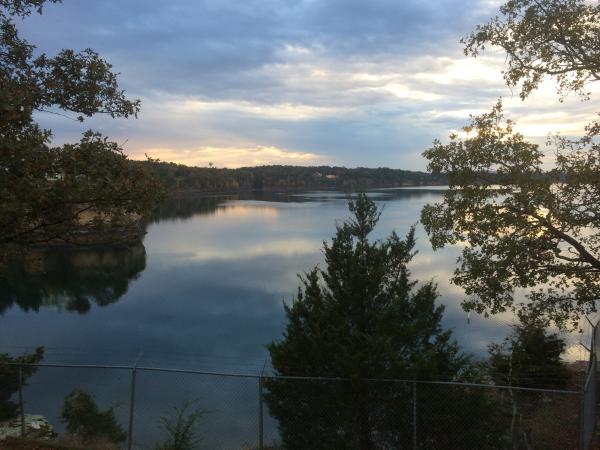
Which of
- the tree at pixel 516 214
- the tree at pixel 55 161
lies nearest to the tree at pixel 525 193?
the tree at pixel 516 214

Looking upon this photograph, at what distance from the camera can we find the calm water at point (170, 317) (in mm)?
21750

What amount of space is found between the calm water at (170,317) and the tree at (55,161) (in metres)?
1.93

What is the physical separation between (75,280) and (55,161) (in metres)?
49.6

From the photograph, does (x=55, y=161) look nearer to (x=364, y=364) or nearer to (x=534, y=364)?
(x=364, y=364)

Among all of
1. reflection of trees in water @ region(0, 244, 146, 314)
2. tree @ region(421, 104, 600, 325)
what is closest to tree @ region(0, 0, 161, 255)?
tree @ region(421, 104, 600, 325)

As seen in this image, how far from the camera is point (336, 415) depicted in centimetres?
1100

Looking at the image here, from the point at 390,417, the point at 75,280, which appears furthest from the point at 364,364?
the point at 75,280

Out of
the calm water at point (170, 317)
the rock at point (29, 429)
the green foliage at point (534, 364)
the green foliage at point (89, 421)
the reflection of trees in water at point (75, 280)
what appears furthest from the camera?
the reflection of trees in water at point (75, 280)

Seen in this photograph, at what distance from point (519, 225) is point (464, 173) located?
205 centimetres

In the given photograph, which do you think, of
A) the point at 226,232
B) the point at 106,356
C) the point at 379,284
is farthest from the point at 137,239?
the point at 379,284

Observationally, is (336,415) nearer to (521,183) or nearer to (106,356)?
(521,183)

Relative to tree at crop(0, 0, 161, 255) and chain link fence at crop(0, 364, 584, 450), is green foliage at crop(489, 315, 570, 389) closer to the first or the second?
chain link fence at crop(0, 364, 584, 450)

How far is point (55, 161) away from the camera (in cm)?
770

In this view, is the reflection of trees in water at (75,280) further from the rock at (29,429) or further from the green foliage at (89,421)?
the green foliage at (89,421)
